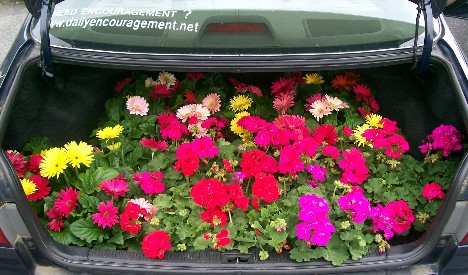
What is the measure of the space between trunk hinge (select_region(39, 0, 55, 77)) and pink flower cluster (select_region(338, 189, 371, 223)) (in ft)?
4.26

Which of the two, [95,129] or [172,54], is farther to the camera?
[95,129]

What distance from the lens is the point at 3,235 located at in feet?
6.63

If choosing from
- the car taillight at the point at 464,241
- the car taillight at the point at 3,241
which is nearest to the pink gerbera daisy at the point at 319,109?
the car taillight at the point at 464,241

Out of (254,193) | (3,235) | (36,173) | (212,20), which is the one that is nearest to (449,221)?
(254,193)

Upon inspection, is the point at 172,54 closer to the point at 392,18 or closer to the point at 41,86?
the point at 41,86

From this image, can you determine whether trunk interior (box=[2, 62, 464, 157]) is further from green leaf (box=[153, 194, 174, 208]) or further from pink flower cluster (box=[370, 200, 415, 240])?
green leaf (box=[153, 194, 174, 208])

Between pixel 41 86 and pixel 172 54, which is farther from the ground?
pixel 172 54

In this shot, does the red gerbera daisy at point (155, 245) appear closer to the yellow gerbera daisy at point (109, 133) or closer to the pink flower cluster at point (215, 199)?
the pink flower cluster at point (215, 199)

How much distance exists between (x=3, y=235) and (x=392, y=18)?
1722mm

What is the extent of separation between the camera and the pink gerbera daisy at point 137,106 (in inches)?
120

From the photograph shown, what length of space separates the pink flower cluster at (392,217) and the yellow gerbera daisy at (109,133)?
1292mm

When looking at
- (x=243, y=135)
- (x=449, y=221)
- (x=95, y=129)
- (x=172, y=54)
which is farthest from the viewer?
(x=95, y=129)

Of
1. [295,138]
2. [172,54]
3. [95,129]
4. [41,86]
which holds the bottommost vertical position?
[95,129]

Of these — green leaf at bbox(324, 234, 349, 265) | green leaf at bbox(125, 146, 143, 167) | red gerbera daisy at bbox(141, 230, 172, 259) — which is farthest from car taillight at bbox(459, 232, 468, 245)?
green leaf at bbox(125, 146, 143, 167)
